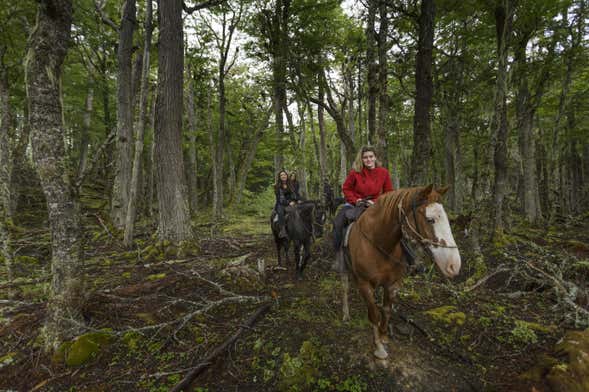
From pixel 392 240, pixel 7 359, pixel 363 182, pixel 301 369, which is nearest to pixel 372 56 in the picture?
pixel 363 182

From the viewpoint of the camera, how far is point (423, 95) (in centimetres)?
718

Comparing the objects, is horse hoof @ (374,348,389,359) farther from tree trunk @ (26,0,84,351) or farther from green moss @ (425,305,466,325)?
tree trunk @ (26,0,84,351)

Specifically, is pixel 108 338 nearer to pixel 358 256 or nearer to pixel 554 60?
pixel 358 256

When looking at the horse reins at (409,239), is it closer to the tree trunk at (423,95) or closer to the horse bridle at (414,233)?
the horse bridle at (414,233)

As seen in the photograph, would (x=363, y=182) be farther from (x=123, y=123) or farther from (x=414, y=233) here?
(x=123, y=123)

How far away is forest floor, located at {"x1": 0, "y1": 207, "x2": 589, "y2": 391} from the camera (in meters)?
2.99

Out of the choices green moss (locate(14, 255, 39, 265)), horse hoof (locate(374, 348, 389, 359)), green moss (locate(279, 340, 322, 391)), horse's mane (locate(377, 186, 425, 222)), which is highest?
horse's mane (locate(377, 186, 425, 222))

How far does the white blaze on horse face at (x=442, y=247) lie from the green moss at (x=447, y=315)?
2.25 metres

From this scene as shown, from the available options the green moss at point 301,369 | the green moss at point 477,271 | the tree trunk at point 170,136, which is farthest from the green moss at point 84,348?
the green moss at point 477,271

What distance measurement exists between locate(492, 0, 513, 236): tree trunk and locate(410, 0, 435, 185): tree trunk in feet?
5.14

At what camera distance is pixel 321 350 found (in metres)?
3.44

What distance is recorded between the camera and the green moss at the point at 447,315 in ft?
13.5

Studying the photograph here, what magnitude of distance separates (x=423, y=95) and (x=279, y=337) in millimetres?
7311

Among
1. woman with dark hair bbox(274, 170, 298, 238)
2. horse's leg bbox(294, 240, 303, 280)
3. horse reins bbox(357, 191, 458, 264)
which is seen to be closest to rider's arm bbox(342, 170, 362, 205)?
horse reins bbox(357, 191, 458, 264)
